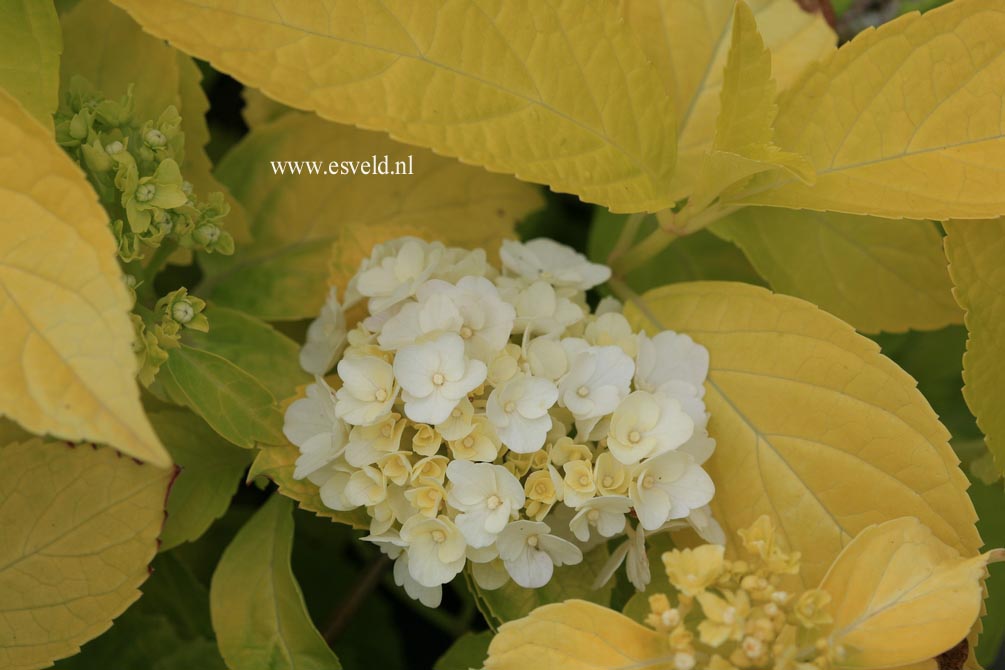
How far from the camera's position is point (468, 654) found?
0.84 meters

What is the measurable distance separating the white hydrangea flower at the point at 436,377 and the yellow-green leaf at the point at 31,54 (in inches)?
12.1

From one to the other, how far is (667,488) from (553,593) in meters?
0.15

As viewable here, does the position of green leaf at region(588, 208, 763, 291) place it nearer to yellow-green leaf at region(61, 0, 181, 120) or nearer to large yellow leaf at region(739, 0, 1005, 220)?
large yellow leaf at region(739, 0, 1005, 220)

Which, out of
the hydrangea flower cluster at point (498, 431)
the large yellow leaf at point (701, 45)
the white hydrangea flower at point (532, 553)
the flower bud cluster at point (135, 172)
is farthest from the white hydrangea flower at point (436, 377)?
the large yellow leaf at point (701, 45)

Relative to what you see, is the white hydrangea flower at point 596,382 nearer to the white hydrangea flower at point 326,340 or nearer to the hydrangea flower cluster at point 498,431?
the hydrangea flower cluster at point 498,431

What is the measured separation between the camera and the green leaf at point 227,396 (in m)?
0.73

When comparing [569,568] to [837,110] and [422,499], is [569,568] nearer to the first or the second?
[422,499]

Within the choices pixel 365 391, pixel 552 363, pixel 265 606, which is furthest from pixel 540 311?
pixel 265 606

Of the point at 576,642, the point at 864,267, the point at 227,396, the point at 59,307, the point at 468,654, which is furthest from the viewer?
the point at 864,267

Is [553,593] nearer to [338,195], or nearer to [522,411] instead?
[522,411]

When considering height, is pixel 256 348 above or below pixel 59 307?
below

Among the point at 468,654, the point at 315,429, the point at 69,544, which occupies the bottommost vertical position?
the point at 468,654

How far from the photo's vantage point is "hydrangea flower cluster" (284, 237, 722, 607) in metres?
0.66

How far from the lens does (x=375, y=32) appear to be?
2.21 ft
